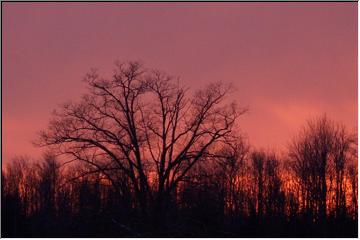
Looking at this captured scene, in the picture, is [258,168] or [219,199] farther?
[258,168]

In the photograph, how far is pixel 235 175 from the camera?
3095 inches

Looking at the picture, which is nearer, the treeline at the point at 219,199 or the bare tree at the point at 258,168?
the treeline at the point at 219,199

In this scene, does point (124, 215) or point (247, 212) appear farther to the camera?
point (247, 212)

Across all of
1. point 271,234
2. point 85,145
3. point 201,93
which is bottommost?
point 271,234

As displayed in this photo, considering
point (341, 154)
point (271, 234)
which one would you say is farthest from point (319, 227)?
point (341, 154)

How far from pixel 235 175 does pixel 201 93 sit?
3290 centimetres

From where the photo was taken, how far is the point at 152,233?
145ft

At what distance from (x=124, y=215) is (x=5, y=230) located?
1527cm

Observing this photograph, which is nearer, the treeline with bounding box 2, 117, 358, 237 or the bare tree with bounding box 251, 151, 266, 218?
the treeline with bounding box 2, 117, 358, 237

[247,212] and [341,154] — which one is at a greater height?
[341,154]

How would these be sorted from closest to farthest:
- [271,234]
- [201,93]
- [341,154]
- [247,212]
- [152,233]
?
1. [152,233]
2. [201,93]
3. [271,234]
4. [341,154]
5. [247,212]

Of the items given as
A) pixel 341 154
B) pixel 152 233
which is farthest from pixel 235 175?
pixel 152 233

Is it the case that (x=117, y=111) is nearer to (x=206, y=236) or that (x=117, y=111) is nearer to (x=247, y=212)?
(x=206, y=236)

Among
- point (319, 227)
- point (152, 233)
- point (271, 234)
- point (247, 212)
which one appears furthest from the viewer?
point (247, 212)
